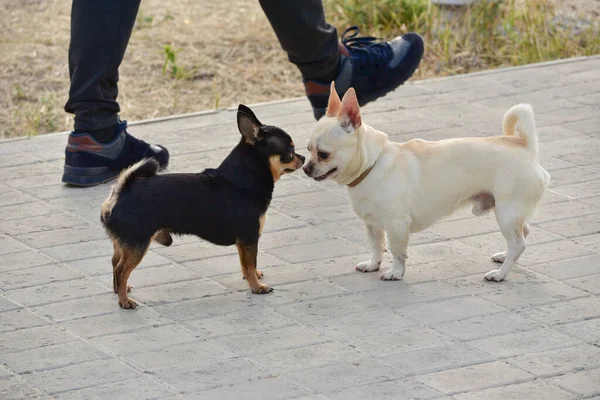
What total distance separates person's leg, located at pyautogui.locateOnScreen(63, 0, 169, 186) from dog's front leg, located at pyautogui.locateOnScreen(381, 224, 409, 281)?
78.4 inches

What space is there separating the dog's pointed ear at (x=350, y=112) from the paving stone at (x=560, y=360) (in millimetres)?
1284

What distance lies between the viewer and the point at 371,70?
702cm

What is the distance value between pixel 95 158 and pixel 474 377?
3001 mm

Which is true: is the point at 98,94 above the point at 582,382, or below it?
above

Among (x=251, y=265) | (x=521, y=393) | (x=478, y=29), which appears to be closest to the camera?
(x=521, y=393)

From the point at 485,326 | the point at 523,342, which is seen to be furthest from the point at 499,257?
the point at 523,342

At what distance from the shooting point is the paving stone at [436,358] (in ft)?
13.3

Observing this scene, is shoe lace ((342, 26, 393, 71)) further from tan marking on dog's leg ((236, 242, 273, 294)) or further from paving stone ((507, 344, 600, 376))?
paving stone ((507, 344, 600, 376))

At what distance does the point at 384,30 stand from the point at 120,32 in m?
3.90

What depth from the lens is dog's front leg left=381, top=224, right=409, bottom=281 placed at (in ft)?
16.0

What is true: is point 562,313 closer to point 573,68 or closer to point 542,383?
point 542,383

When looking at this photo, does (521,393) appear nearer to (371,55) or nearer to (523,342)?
(523,342)

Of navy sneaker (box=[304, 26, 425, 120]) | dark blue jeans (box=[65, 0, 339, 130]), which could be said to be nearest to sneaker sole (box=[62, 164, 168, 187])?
dark blue jeans (box=[65, 0, 339, 130])

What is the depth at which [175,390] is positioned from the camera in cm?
390
